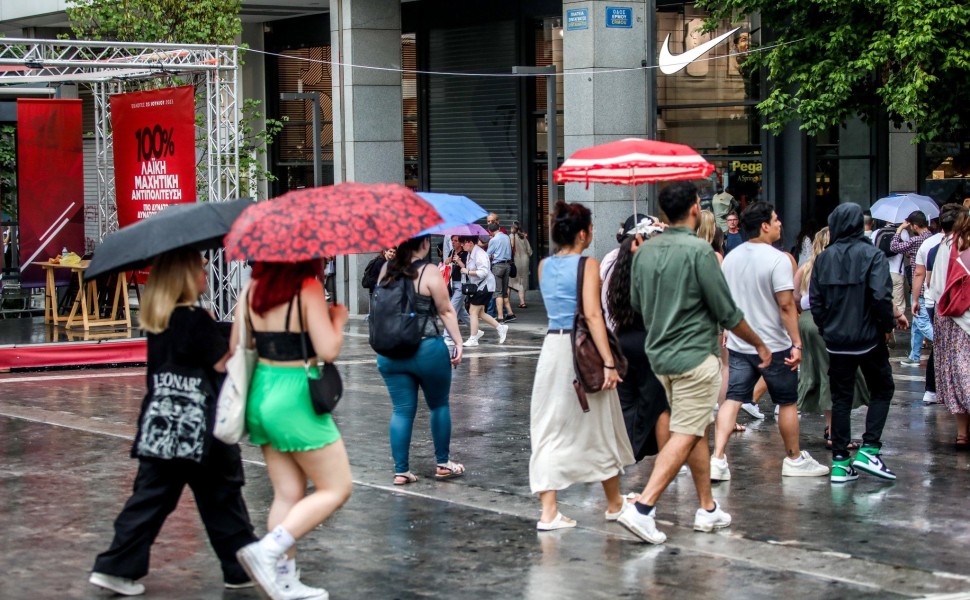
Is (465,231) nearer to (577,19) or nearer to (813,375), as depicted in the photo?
(577,19)

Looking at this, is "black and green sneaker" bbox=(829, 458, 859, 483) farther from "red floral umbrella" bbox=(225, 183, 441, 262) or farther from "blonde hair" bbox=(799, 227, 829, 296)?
"red floral umbrella" bbox=(225, 183, 441, 262)

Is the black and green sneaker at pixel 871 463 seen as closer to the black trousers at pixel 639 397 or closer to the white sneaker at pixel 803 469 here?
the white sneaker at pixel 803 469

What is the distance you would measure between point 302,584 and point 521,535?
1.61 meters

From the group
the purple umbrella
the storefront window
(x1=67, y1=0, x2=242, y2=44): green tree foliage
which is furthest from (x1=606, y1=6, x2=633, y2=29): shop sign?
(x1=67, y1=0, x2=242, y2=44): green tree foliage

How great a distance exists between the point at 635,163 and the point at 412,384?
80.1 inches

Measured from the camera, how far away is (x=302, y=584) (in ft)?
20.9

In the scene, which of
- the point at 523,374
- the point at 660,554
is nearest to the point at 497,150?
the point at 523,374

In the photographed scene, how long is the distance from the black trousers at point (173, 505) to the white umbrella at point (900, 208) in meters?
12.3

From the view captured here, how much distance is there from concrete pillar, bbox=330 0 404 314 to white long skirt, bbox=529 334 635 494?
52.0ft

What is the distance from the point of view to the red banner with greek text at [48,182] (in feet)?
66.6

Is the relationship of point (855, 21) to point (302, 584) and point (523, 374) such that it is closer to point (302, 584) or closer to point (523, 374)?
point (523, 374)

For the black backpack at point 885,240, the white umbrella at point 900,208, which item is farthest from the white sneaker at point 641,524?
the white umbrella at point 900,208

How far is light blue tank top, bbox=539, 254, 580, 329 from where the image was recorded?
7.52m

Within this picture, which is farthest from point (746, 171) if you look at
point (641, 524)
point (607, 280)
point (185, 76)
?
point (641, 524)
